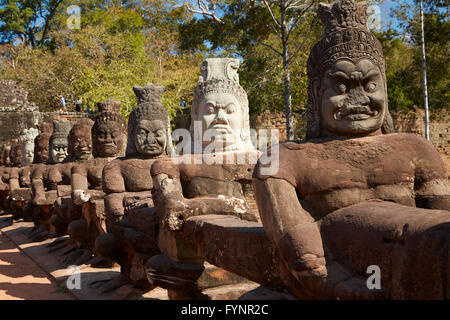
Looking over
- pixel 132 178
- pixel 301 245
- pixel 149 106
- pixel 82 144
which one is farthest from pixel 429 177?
pixel 82 144

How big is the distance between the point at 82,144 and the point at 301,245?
6.58 metres

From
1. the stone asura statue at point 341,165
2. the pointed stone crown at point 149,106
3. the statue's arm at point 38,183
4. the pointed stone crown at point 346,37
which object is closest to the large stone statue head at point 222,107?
the pointed stone crown at point 149,106

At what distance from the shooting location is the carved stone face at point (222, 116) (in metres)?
4.78

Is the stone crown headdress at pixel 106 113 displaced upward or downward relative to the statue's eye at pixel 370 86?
upward

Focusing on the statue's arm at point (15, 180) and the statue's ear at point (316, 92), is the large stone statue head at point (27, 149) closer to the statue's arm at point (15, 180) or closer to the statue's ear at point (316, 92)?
the statue's arm at point (15, 180)

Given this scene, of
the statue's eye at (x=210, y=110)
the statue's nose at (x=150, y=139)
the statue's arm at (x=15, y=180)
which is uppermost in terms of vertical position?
Answer: the statue's eye at (x=210, y=110)

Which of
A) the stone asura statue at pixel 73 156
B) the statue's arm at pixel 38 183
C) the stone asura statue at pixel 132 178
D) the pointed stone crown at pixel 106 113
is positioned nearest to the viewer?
the stone asura statue at pixel 132 178

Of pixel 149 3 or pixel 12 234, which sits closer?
pixel 12 234

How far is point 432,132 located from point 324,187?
1970 centimetres

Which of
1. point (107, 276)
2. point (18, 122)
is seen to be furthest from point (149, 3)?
point (107, 276)

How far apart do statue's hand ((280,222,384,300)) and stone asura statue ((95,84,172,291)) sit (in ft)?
8.78

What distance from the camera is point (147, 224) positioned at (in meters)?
4.48

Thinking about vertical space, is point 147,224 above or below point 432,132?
below
